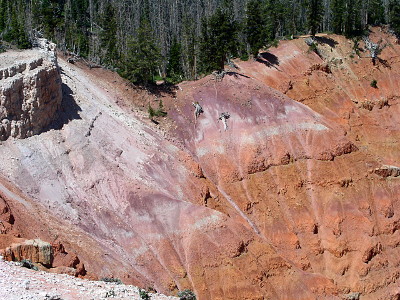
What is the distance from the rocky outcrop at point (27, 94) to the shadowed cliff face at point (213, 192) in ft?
3.85

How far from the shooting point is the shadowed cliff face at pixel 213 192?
43.2m

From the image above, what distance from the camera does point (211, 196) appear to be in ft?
167

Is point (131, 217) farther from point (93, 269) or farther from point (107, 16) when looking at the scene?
point (107, 16)

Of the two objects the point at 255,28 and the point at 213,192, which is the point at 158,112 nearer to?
the point at 213,192

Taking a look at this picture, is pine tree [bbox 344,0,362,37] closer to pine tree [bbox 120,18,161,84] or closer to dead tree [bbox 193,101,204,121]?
pine tree [bbox 120,18,161,84]

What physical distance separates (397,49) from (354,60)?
9773 mm

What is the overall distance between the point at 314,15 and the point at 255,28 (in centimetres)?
1288

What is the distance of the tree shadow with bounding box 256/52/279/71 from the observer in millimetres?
Result: 68875

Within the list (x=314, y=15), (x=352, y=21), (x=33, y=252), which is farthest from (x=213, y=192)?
(x=352, y=21)

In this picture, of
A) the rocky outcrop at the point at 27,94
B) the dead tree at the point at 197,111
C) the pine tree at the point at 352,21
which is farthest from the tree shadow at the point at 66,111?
the pine tree at the point at 352,21

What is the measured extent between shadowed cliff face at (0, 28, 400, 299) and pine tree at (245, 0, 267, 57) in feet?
16.9

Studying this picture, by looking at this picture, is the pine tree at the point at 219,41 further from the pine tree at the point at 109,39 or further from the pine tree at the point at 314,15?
the pine tree at the point at 314,15

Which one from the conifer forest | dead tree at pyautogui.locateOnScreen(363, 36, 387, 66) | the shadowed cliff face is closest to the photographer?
→ the shadowed cliff face

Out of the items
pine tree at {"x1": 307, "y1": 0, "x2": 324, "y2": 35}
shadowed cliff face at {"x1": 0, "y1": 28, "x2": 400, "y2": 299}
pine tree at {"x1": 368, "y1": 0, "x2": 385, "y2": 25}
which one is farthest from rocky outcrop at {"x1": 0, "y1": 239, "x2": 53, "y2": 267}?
pine tree at {"x1": 368, "y1": 0, "x2": 385, "y2": 25}
